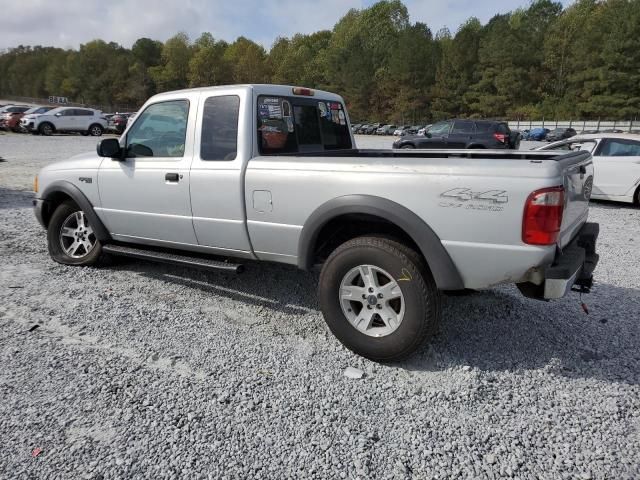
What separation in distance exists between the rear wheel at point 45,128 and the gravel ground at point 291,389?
28.4 m

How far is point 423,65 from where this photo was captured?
7481 centimetres

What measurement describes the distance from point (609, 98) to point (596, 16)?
46.9 ft

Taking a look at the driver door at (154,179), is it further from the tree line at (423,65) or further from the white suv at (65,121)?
the tree line at (423,65)

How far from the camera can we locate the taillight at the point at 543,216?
2.77 metres

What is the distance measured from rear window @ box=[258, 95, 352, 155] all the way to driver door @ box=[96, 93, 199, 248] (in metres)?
0.65

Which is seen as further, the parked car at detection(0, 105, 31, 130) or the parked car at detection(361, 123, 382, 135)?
the parked car at detection(361, 123, 382, 135)

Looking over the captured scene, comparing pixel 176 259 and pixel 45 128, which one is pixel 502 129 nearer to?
pixel 176 259

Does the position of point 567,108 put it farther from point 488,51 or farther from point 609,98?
point 488,51

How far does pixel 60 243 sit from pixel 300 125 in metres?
3.03

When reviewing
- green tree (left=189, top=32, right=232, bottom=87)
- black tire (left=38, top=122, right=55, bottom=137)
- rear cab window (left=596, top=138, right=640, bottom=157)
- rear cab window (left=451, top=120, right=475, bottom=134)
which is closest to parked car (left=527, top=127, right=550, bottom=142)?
rear cab window (left=451, top=120, right=475, bottom=134)

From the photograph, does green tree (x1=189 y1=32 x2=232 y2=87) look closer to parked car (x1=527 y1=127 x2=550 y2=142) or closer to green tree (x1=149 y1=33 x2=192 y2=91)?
green tree (x1=149 y1=33 x2=192 y2=91)

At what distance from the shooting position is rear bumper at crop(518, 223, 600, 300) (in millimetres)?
2900

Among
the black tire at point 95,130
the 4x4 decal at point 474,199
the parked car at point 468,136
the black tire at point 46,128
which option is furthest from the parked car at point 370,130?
the 4x4 decal at point 474,199

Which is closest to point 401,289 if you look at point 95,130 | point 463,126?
point 463,126
